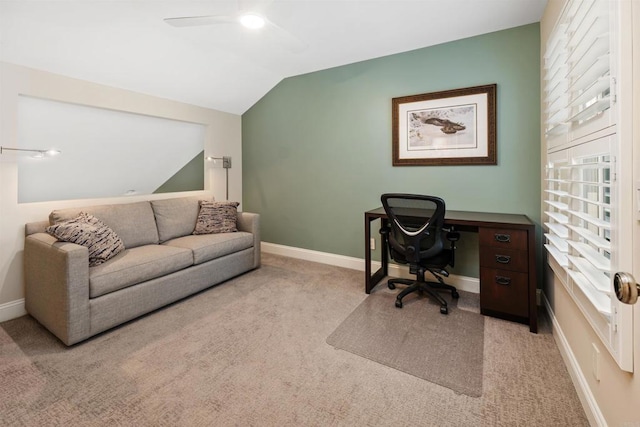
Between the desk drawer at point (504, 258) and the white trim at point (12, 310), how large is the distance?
3.81m

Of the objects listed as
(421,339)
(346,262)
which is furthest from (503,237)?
(346,262)

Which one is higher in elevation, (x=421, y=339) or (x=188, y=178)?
(x=188, y=178)

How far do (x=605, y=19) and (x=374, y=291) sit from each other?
8.14ft

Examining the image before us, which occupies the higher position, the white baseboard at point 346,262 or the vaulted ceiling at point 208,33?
the vaulted ceiling at point 208,33

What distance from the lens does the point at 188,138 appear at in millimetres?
4410

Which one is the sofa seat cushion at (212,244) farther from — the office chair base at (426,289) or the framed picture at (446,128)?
the framed picture at (446,128)

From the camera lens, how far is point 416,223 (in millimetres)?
2553

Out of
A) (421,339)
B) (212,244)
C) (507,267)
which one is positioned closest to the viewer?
(421,339)

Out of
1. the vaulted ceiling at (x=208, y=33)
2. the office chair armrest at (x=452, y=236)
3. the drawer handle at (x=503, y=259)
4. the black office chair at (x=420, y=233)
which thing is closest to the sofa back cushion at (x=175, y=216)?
the vaulted ceiling at (x=208, y=33)

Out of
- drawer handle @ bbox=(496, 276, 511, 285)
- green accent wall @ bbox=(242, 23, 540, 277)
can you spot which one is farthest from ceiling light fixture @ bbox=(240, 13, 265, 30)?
drawer handle @ bbox=(496, 276, 511, 285)

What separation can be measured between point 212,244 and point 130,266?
0.81 meters

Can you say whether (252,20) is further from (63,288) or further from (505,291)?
(505,291)

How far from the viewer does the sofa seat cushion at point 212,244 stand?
297 cm

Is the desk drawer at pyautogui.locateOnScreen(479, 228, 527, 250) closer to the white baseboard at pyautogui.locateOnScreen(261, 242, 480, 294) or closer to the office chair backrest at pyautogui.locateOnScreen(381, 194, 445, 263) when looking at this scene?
the office chair backrest at pyautogui.locateOnScreen(381, 194, 445, 263)
